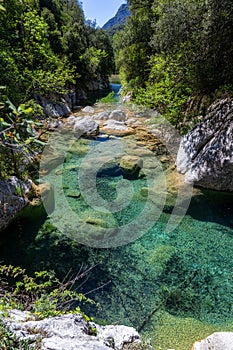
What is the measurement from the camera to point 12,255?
16.2 ft

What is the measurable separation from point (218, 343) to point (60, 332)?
218 cm

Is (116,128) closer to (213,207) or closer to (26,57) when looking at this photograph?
(26,57)

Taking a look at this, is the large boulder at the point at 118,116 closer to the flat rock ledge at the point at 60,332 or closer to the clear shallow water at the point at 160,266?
the clear shallow water at the point at 160,266

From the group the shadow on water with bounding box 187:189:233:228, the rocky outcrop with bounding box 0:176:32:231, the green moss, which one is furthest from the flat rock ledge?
the shadow on water with bounding box 187:189:233:228

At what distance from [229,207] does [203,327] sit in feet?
12.2

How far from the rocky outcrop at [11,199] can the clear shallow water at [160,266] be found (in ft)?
0.98

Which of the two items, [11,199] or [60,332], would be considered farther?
[11,199]

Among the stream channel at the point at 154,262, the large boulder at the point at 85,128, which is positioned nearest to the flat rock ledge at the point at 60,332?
the stream channel at the point at 154,262

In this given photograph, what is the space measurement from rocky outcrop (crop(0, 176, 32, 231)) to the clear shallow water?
0.30m

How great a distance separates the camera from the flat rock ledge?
6.24 feet

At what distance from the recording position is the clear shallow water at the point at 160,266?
12.3 feet


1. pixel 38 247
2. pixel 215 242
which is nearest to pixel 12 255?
pixel 38 247

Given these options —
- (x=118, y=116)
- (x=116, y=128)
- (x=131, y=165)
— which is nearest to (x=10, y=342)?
(x=131, y=165)

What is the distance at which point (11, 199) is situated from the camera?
5656mm
